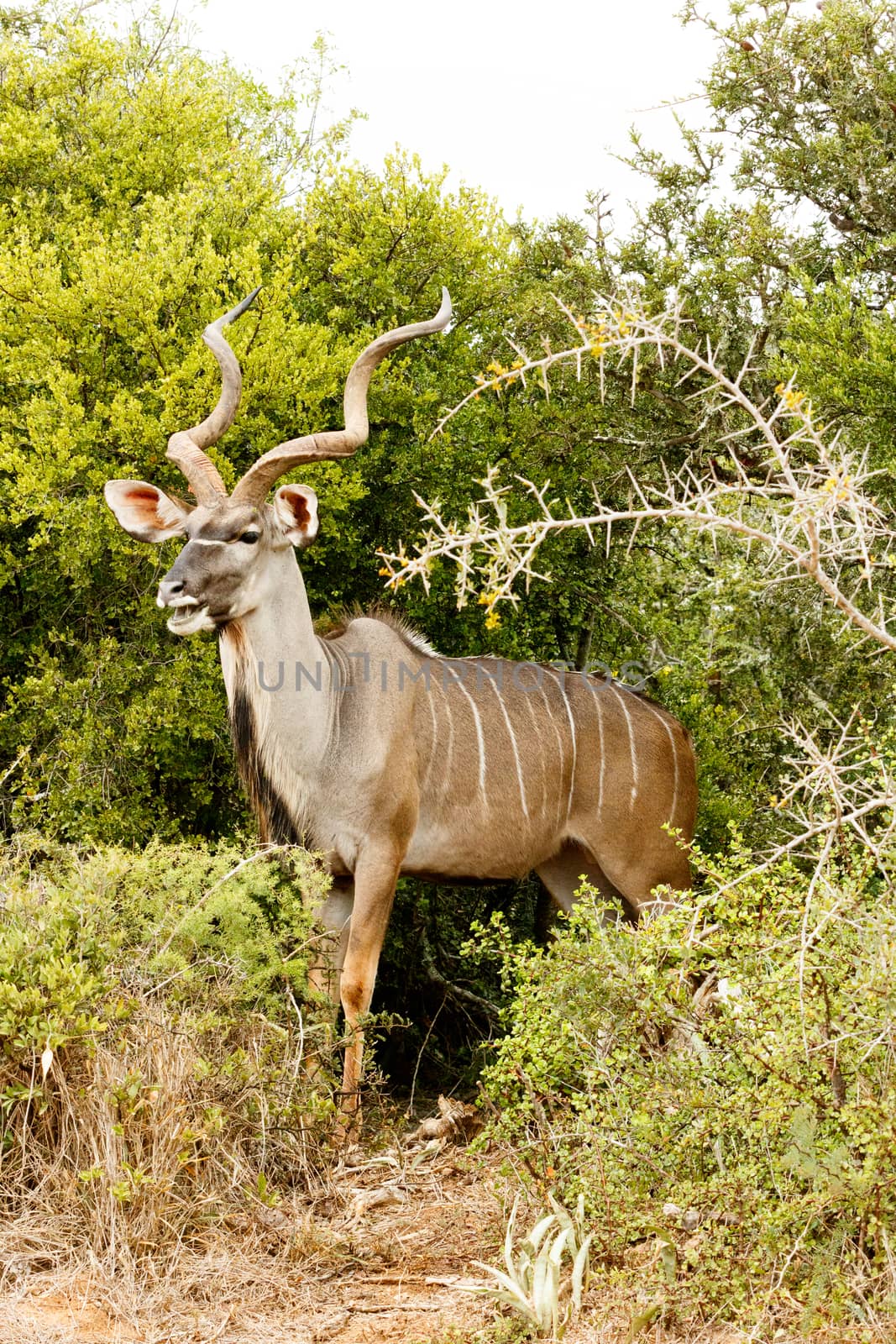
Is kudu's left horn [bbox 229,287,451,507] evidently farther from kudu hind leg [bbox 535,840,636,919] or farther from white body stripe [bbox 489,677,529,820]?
kudu hind leg [bbox 535,840,636,919]

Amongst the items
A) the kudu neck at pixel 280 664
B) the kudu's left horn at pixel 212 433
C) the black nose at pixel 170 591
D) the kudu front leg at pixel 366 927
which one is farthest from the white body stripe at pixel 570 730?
the black nose at pixel 170 591

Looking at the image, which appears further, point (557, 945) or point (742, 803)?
point (742, 803)

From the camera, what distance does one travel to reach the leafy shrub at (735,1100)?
2.80m

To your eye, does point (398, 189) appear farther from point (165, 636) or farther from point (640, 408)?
point (165, 636)

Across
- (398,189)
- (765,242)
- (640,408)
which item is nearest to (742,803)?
(640,408)

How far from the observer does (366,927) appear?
15.1 feet

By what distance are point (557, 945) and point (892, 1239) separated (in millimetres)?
1213

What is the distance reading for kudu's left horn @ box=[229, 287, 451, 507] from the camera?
468 cm

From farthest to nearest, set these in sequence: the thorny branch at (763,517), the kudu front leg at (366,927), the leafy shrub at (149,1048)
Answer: the kudu front leg at (366,927) → the leafy shrub at (149,1048) → the thorny branch at (763,517)

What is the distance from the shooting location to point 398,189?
19.1 ft

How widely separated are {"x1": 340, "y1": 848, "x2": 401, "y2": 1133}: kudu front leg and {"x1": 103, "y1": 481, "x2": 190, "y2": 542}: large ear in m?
1.25

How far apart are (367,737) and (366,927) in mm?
640

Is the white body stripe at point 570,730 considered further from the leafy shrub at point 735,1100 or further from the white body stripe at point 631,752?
the leafy shrub at point 735,1100

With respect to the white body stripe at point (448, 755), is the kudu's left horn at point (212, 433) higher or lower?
higher
